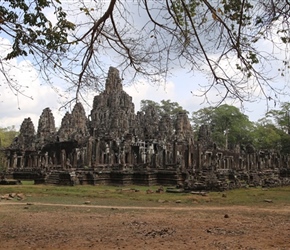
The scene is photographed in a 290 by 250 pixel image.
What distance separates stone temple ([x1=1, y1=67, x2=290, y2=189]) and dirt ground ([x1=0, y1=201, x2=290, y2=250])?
662 cm

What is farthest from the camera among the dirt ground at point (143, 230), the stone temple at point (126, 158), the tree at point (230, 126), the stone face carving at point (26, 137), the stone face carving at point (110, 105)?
the tree at point (230, 126)

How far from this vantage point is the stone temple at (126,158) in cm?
2600

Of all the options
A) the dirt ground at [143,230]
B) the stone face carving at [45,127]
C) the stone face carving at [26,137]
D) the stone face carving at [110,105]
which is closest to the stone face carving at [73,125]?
Result: the stone face carving at [45,127]

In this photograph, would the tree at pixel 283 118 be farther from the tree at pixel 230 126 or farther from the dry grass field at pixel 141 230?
the dry grass field at pixel 141 230

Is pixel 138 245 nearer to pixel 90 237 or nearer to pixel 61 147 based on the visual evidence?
pixel 90 237

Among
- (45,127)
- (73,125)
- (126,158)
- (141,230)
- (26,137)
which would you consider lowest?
(141,230)

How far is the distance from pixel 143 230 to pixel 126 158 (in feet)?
84.3

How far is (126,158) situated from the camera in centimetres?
3381

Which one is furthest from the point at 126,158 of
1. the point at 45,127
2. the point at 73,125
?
the point at 73,125

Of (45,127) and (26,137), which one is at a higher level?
(45,127)

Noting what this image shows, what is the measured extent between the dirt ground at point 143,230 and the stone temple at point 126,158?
662cm

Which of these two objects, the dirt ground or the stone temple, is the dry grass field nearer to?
the dirt ground

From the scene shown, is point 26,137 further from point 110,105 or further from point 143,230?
point 143,230

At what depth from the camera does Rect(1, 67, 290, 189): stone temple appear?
2600cm
